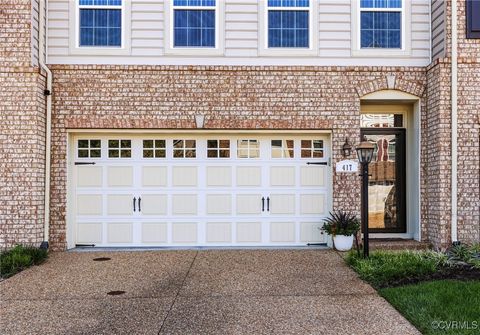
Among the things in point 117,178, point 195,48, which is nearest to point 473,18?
point 195,48

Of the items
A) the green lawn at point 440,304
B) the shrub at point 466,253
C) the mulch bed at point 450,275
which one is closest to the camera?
the green lawn at point 440,304

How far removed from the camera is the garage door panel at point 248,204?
981 centimetres

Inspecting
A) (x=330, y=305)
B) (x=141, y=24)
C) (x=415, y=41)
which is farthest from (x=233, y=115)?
(x=330, y=305)

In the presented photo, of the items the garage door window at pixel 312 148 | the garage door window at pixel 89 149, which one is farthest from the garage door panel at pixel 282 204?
the garage door window at pixel 89 149

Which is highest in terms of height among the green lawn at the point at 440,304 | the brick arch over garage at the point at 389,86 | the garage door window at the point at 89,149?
the brick arch over garage at the point at 389,86

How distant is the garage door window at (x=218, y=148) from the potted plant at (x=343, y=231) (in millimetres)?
2637

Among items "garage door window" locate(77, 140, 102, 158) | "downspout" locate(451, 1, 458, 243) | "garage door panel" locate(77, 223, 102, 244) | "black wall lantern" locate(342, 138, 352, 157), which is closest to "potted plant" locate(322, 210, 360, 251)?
"black wall lantern" locate(342, 138, 352, 157)

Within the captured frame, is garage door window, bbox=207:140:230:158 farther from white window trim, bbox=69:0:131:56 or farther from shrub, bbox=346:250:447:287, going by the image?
shrub, bbox=346:250:447:287

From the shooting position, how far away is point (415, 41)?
9.68m

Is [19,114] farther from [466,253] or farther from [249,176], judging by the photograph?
[466,253]

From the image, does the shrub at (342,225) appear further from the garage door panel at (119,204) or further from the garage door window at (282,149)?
the garage door panel at (119,204)

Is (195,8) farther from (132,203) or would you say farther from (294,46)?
(132,203)

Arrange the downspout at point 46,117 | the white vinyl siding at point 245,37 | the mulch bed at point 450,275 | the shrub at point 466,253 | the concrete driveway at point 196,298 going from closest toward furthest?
the concrete driveway at point 196,298 < the mulch bed at point 450,275 < the shrub at point 466,253 < the downspout at point 46,117 < the white vinyl siding at point 245,37

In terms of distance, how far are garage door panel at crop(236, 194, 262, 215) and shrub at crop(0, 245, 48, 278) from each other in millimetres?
3961
